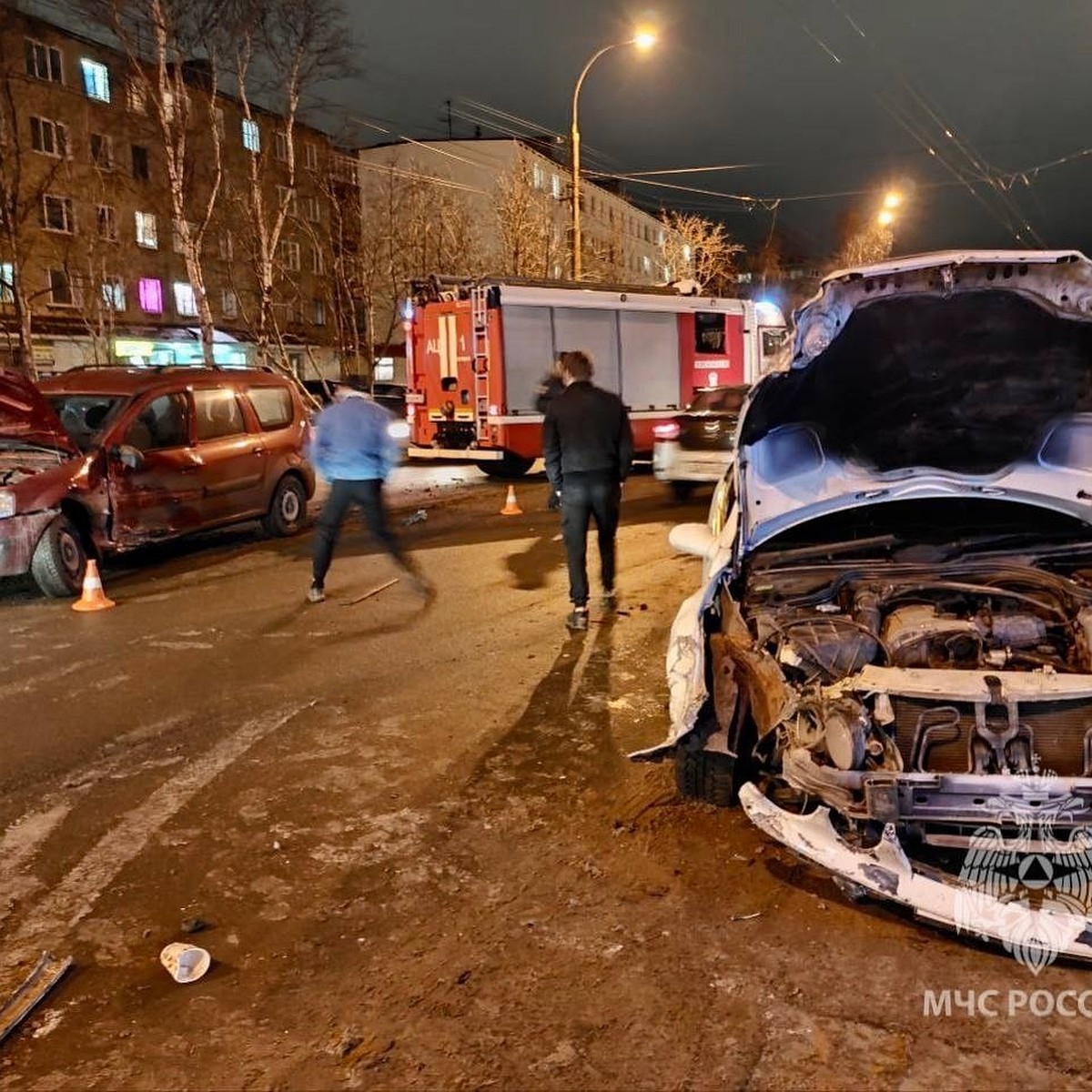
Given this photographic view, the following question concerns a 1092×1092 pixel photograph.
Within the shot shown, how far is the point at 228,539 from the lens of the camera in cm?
1131

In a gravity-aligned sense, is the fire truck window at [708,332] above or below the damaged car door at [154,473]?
above

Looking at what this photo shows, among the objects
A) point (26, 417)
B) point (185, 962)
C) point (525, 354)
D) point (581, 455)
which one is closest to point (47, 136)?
point (525, 354)

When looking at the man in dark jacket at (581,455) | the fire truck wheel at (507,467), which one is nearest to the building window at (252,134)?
the fire truck wheel at (507,467)

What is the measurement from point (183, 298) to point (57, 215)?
605 centimetres

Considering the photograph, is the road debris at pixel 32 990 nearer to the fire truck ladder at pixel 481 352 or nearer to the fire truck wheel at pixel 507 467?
the fire truck ladder at pixel 481 352

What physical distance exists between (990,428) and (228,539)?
28.8 ft

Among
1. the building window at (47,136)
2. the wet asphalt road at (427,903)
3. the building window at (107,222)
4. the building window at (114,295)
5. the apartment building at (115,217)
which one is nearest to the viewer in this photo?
the wet asphalt road at (427,903)

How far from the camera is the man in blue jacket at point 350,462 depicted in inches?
306

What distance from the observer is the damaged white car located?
3.22m

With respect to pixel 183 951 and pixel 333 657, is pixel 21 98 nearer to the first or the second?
pixel 333 657

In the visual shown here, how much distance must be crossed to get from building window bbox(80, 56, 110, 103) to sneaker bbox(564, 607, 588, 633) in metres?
33.1

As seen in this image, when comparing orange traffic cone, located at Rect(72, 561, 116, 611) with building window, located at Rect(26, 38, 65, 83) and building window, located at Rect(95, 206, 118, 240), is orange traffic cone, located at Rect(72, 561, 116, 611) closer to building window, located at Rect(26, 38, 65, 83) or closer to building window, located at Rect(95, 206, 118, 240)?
building window, located at Rect(95, 206, 118, 240)

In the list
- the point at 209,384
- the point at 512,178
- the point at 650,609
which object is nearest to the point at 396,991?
the point at 650,609

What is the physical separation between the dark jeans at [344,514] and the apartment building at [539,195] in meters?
18.2
